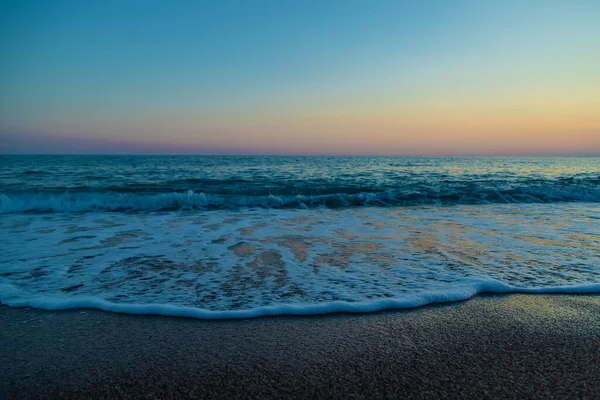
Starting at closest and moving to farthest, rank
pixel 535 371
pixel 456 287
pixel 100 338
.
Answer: pixel 535 371
pixel 100 338
pixel 456 287

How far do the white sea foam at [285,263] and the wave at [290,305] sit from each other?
0.04 feet

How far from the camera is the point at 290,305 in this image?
3.21 metres

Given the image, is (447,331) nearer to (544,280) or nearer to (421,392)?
(421,392)

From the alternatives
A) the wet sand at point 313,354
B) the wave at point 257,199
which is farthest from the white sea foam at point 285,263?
the wave at point 257,199

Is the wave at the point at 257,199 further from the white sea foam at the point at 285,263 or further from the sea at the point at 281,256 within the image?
the white sea foam at the point at 285,263

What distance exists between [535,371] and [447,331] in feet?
2.11

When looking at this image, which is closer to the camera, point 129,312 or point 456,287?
point 129,312

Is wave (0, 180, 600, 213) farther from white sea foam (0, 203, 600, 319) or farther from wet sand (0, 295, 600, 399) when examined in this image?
wet sand (0, 295, 600, 399)

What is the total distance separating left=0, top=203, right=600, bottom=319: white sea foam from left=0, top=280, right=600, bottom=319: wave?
0.4 inches

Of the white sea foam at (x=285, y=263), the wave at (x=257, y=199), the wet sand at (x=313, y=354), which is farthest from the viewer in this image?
the wave at (x=257, y=199)

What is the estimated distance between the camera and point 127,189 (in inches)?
539

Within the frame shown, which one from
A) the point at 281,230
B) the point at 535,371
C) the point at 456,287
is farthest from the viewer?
the point at 281,230

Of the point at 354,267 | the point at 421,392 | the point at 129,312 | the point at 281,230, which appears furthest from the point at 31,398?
the point at 281,230

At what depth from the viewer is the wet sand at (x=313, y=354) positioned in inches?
80.7
